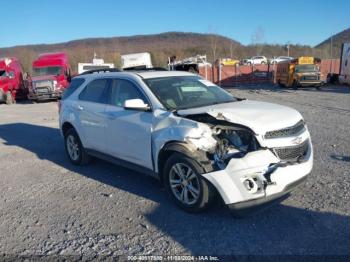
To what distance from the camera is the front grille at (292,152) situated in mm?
4184

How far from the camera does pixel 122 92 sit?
18.1 feet

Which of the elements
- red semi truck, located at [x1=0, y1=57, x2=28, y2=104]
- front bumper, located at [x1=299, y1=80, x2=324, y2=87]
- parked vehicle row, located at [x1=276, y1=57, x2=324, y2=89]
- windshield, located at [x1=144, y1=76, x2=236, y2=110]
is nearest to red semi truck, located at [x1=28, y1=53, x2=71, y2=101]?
red semi truck, located at [x1=0, y1=57, x2=28, y2=104]

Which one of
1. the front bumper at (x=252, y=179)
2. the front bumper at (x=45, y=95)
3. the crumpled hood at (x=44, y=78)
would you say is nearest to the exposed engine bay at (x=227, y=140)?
the front bumper at (x=252, y=179)

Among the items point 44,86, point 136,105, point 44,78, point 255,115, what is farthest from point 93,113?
point 44,78

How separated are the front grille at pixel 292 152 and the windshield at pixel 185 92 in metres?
1.29

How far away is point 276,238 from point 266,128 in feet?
3.89

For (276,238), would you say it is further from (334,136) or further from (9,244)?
(334,136)

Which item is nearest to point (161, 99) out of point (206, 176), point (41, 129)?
point (206, 176)

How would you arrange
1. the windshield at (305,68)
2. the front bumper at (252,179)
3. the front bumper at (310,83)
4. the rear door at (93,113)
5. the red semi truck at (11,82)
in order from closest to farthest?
1. the front bumper at (252,179)
2. the rear door at (93,113)
3. the red semi truck at (11,82)
4. the front bumper at (310,83)
5. the windshield at (305,68)

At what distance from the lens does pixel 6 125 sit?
505 inches

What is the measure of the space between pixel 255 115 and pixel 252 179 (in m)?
0.81

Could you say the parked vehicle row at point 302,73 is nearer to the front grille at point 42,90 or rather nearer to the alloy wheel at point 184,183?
the front grille at point 42,90

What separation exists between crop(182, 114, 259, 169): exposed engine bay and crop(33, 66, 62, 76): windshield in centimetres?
1989

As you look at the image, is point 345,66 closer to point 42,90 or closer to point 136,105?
point 42,90
